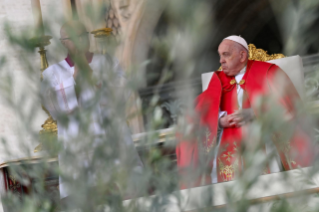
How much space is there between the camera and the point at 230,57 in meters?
3.26

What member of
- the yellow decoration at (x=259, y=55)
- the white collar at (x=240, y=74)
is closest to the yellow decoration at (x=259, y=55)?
the yellow decoration at (x=259, y=55)

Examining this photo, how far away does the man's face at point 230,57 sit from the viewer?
325cm

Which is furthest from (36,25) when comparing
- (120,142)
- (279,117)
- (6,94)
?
(279,117)

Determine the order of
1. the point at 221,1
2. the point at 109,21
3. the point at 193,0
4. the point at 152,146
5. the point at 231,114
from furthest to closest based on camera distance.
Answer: the point at 221,1 → the point at 109,21 → the point at 231,114 → the point at 152,146 → the point at 193,0

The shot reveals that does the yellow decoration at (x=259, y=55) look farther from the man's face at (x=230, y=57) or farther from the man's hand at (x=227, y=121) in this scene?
the man's hand at (x=227, y=121)

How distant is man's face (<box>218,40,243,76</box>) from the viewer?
128 inches

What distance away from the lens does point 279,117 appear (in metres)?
0.59

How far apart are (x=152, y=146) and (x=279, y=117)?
19 cm

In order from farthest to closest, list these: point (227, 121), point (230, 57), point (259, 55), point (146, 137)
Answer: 1. point (259, 55)
2. point (230, 57)
3. point (227, 121)
4. point (146, 137)

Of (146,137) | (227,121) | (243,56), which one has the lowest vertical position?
(227,121)

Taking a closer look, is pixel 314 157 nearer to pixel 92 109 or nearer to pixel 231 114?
pixel 92 109

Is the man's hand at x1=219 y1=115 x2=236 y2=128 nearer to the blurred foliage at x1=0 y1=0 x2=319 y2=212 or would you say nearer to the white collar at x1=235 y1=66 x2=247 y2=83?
the white collar at x1=235 y1=66 x2=247 y2=83

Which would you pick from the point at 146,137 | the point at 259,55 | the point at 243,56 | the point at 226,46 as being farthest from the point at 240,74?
the point at 146,137

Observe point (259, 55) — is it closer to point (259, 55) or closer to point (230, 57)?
point (259, 55)
